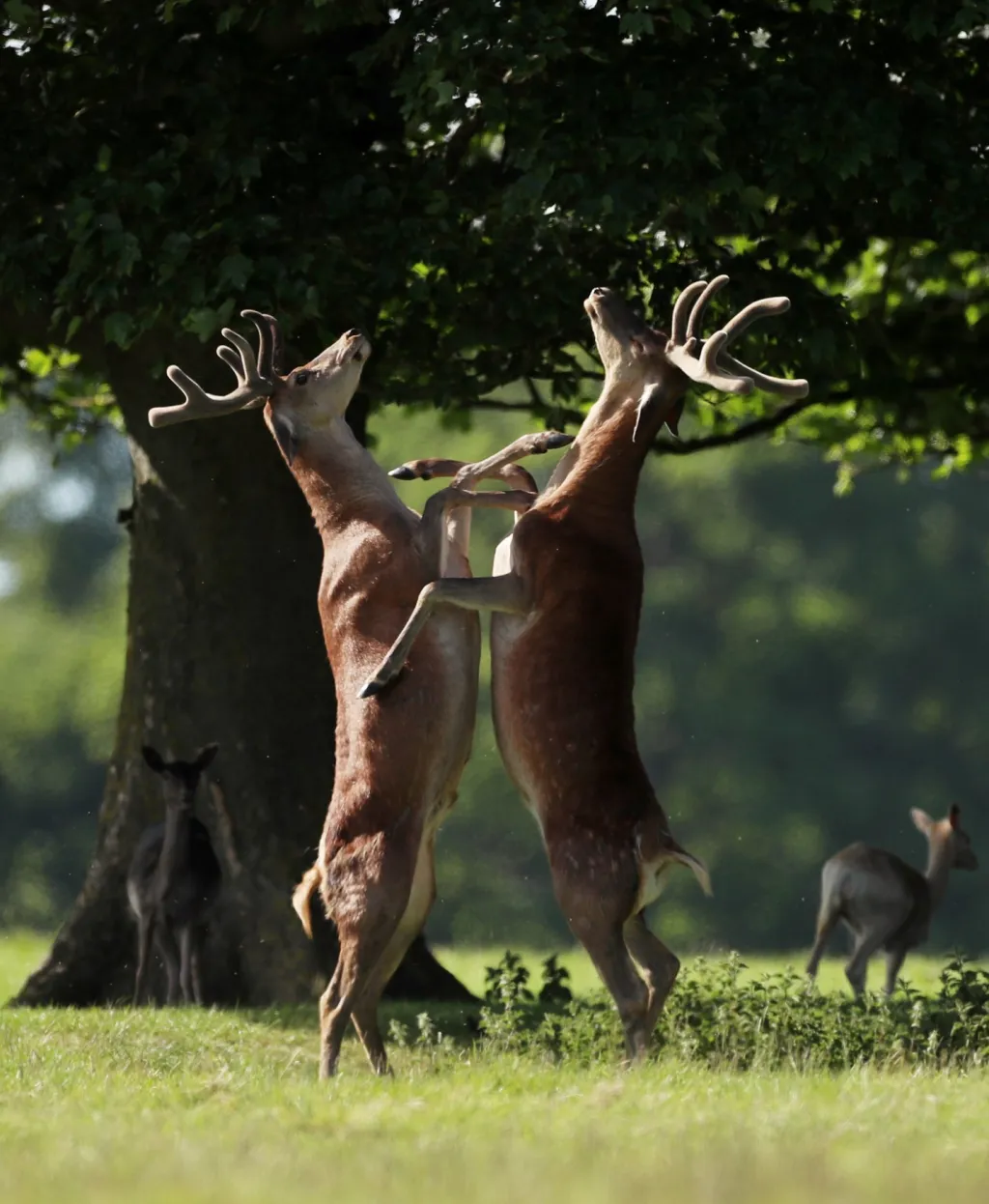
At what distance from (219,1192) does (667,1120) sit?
184cm

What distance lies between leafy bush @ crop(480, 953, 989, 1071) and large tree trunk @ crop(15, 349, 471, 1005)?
2011 mm

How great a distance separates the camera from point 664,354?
30.7 feet

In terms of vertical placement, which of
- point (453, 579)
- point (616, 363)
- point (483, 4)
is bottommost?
point (453, 579)

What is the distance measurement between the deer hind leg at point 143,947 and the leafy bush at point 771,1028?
265 centimetres

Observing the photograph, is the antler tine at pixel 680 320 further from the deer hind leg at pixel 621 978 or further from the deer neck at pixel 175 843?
the deer neck at pixel 175 843

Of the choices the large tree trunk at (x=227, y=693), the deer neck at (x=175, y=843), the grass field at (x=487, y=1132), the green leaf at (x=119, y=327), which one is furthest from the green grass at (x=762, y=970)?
the grass field at (x=487, y=1132)

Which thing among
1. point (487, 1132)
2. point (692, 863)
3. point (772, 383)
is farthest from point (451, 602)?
point (487, 1132)

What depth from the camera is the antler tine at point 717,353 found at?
8906 millimetres

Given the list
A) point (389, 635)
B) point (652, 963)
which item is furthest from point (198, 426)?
point (652, 963)

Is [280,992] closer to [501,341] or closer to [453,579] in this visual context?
[501,341]

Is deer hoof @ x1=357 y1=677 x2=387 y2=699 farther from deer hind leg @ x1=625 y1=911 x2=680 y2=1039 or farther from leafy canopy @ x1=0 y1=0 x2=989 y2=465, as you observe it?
leafy canopy @ x1=0 y1=0 x2=989 y2=465

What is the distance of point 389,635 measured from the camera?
927 centimetres

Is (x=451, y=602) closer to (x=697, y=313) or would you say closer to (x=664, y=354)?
(x=664, y=354)

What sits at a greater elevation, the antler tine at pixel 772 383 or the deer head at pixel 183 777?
the antler tine at pixel 772 383
